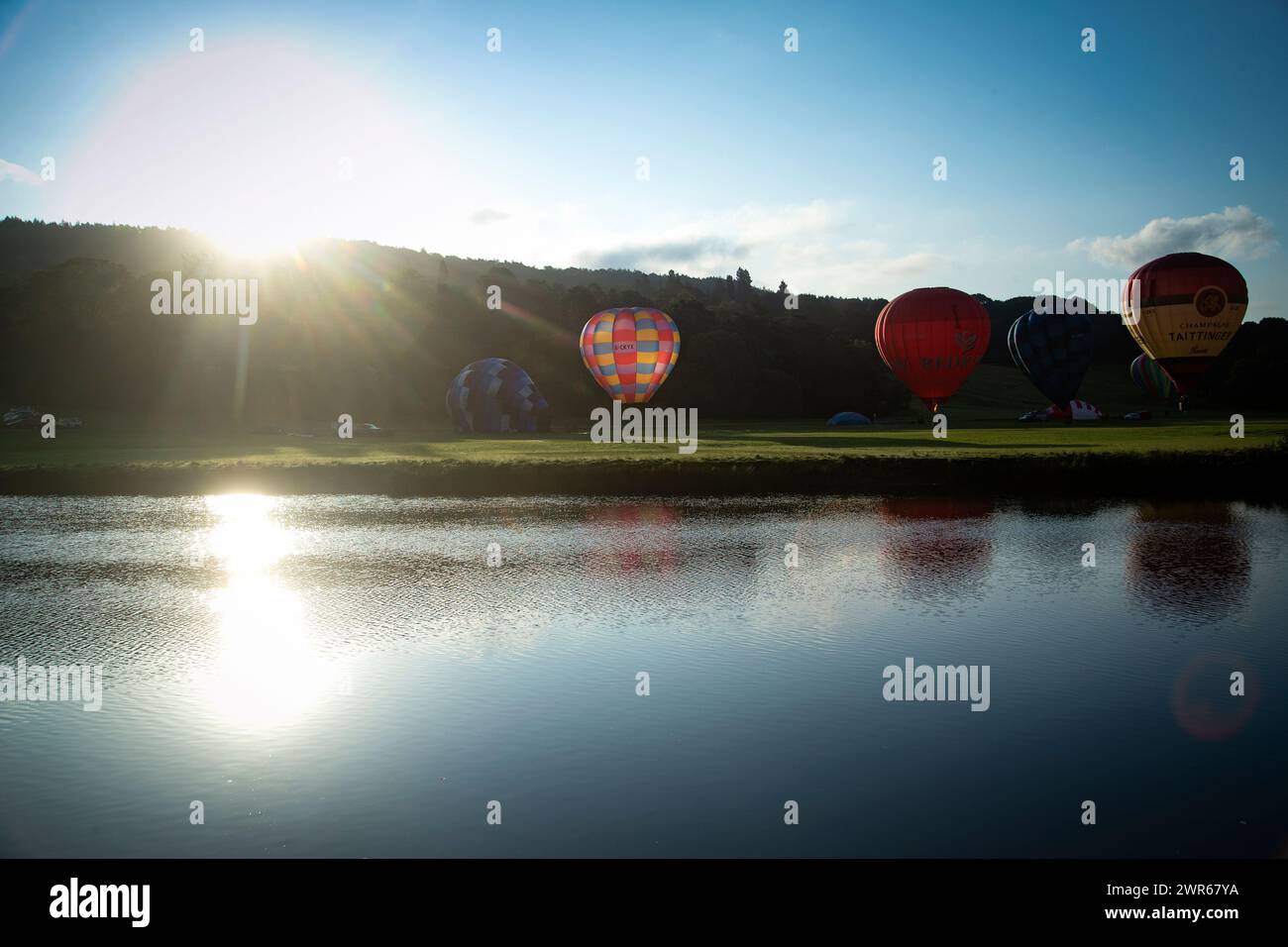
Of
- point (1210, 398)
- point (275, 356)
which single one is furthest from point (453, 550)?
point (1210, 398)

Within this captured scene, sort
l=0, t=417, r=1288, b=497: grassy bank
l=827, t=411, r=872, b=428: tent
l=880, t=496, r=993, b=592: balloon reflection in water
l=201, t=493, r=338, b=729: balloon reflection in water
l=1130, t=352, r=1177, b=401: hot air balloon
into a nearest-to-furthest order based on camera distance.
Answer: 1. l=201, t=493, r=338, b=729: balloon reflection in water
2. l=880, t=496, r=993, b=592: balloon reflection in water
3. l=0, t=417, r=1288, b=497: grassy bank
4. l=827, t=411, r=872, b=428: tent
5. l=1130, t=352, r=1177, b=401: hot air balloon

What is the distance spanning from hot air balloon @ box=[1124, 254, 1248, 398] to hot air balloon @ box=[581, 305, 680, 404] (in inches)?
867

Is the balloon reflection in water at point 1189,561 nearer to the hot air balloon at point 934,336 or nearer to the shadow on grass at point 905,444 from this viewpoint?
the shadow on grass at point 905,444

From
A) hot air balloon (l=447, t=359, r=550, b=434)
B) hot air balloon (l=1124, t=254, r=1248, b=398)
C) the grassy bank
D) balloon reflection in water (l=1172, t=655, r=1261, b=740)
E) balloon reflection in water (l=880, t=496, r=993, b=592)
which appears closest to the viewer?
balloon reflection in water (l=1172, t=655, r=1261, b=740)

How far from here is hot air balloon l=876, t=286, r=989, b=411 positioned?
5025 cm

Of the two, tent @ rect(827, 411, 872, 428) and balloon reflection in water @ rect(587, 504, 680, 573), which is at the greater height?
tent @ rect(827, 411, 872, 428)

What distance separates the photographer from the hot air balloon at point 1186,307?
164 ft

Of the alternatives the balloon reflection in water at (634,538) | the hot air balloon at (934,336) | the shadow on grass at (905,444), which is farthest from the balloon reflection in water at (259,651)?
the hot air balloon at (934,336)

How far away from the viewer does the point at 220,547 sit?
25.4 m

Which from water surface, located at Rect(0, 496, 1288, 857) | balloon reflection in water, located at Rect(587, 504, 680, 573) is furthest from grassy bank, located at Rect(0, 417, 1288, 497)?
water surface, located at Rect(0, 496, 1288, 857)

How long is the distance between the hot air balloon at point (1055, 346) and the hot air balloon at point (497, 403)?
29.3 m

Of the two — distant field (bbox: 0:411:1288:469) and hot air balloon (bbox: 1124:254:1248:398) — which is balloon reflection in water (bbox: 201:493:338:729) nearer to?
distant field (bbox: 0:411:1288:469)
